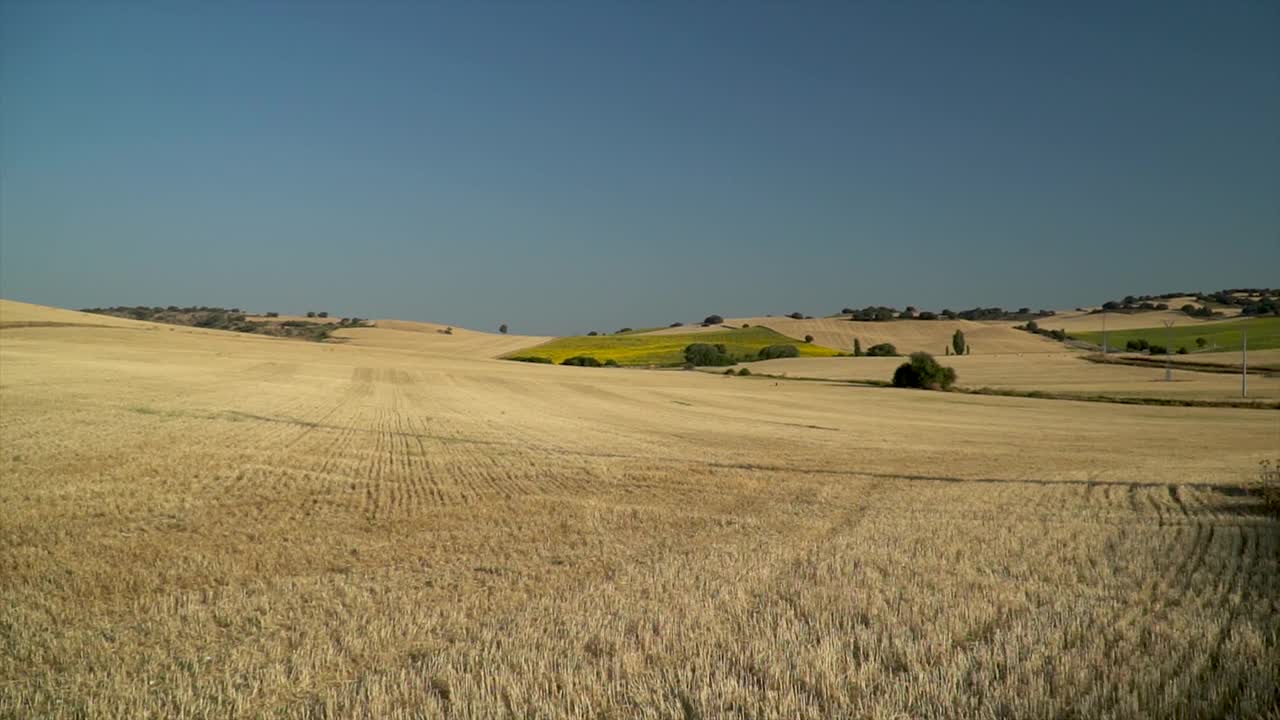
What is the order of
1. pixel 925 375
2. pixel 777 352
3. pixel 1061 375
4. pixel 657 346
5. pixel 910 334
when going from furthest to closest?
pixel 910 334
pixel 657 346
pixel 777 352
pixel 1061 375
pixel 925 375

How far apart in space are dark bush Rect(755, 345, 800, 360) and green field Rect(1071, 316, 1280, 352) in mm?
42146

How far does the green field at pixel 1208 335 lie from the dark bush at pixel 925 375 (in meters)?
36.6

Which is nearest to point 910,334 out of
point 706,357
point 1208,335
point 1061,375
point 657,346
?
point 1208,335

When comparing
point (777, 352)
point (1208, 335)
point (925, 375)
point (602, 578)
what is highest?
point (1208, 335)

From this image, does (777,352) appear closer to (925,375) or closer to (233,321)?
(925,375)

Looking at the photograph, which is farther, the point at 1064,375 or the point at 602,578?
the point at 1064,375

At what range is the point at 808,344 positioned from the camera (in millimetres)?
115125

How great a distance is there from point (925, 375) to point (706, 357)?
34.1m

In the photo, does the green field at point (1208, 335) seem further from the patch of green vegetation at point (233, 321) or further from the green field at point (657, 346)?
the patch of green vegetation at point (233, 321)

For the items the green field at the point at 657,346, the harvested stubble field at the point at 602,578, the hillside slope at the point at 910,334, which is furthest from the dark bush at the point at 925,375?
the harvested stubble field at the point at 602,578

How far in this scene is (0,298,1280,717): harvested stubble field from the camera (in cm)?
555

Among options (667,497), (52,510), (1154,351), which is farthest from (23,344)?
(1154,351)

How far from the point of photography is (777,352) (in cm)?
10262

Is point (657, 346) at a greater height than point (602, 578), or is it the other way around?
point (657, 346)
